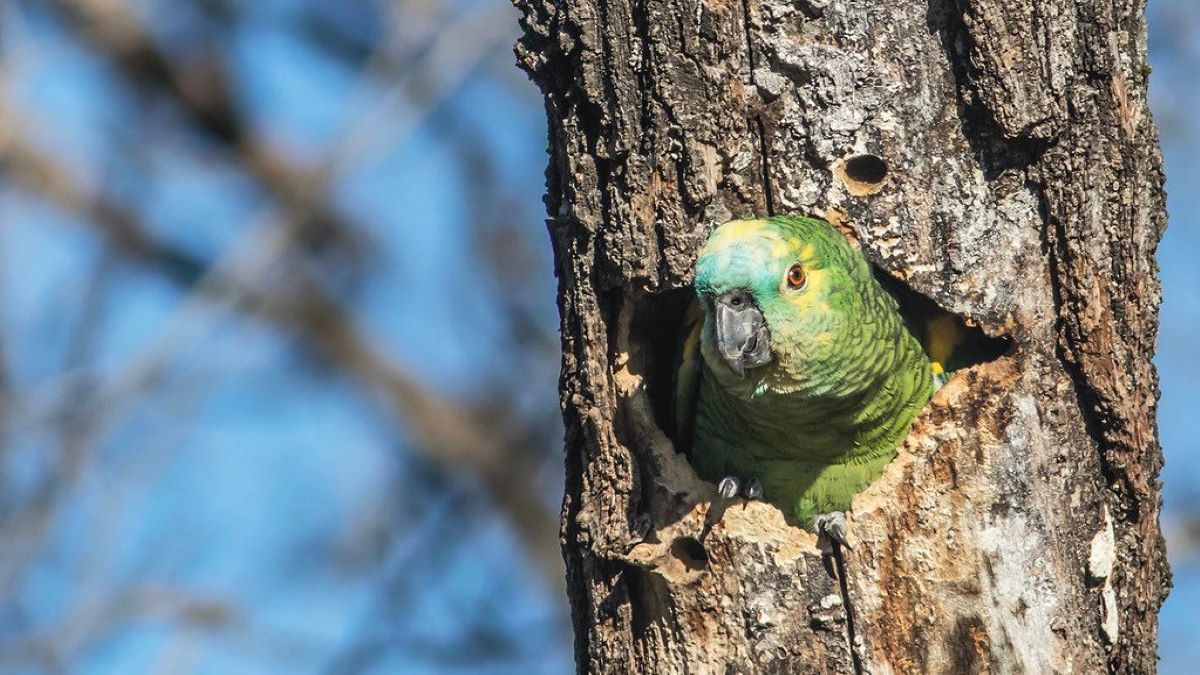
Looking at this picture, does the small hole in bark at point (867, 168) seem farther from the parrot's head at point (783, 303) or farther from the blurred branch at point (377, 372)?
the blurred branch at point (377, 372)

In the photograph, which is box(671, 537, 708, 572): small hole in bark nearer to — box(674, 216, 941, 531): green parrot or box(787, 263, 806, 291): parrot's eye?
box(674, 216, 941, 531): green parrot

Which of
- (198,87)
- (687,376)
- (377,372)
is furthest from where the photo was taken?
(377,372)

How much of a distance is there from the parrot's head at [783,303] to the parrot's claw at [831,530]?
0.41 metres

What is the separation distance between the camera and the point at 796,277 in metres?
3.72

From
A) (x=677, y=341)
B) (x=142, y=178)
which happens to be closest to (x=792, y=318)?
(x=677, y=341)

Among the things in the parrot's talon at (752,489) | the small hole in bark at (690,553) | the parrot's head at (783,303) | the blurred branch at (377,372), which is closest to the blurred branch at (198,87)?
the blurred branch at (377,372)

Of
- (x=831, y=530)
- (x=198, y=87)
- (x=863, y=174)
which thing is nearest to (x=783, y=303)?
(x=863, y=174)

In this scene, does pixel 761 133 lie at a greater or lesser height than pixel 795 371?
greater

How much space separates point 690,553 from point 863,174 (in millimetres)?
1210

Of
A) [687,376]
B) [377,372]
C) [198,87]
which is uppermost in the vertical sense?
[198,87]

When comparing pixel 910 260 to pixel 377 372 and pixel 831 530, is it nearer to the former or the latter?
pixel 831 530

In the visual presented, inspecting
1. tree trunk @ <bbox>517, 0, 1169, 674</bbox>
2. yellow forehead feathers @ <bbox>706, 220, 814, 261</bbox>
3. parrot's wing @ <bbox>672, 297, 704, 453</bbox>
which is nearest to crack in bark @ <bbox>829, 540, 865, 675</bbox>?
tree trunk @ <bbox>517, 0, 1169, 674</bbox>

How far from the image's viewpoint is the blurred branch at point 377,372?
32.9 ft

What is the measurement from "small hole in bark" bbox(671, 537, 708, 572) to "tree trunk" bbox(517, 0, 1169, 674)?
12 mm
